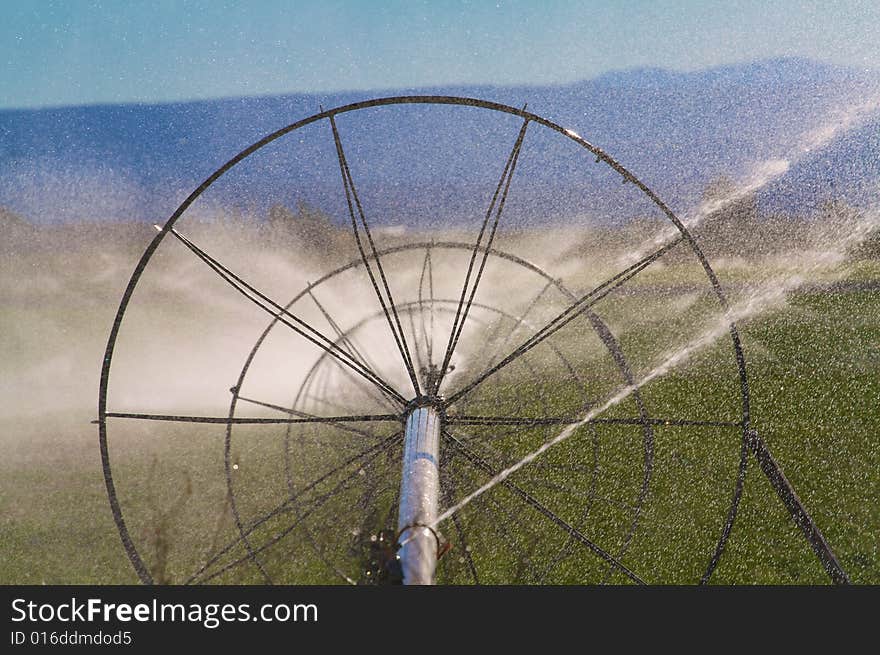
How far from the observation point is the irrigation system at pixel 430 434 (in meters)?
3.25

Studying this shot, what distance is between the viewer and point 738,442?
5.93m

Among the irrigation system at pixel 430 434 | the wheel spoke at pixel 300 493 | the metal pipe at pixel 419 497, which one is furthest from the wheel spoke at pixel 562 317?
the wheel spoke at pixel 300 493

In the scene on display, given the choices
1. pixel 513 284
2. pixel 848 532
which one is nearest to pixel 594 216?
pixel 513 284

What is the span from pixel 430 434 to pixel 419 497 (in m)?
0.36

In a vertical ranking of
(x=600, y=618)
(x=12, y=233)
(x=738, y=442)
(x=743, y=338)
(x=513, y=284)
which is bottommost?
(x=600, y=618)

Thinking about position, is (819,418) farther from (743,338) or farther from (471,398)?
(471,398)

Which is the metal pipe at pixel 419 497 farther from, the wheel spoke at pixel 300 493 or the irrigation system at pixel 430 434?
the wheel spoke at pixel 300 493

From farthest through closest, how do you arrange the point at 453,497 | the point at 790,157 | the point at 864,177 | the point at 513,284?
the point at 790,157, the point at 864,177, the point at 513,284, the point at 453,497

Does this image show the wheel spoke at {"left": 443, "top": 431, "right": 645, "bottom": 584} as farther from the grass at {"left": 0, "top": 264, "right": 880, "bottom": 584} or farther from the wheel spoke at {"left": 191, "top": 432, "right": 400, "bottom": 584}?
the grass at {"left": 0, "top": 264, "right": 880, "bottom": 584}

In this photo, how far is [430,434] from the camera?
3.41 metres

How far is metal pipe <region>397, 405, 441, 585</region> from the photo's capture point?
2.94m

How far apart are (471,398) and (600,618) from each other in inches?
128

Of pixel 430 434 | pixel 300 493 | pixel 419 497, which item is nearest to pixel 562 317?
pixel 430 434

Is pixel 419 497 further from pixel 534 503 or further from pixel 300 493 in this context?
pixel 300 493
